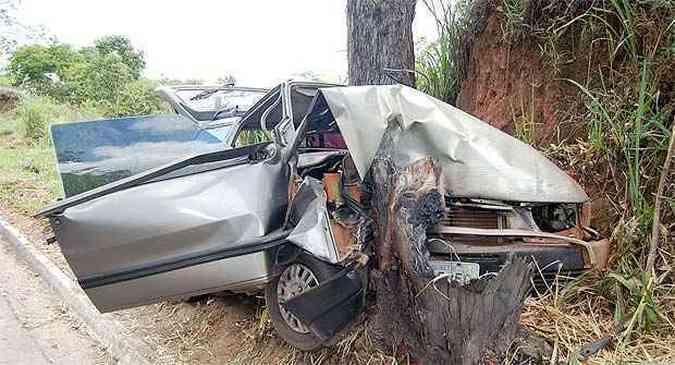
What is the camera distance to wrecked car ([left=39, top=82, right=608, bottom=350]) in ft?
7.89

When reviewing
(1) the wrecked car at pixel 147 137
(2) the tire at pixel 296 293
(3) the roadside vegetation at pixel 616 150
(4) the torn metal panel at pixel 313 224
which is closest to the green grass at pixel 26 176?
(1) the wrecked car at pixel 147 137

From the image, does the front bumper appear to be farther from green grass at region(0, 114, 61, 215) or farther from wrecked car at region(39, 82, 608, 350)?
green grass at region(0, 114, 61, 215)

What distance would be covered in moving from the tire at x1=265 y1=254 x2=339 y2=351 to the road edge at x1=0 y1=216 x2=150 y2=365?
3.49ft

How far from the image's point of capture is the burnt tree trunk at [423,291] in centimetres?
205

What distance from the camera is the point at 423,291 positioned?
216 cm

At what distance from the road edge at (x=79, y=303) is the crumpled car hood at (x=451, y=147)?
2.04 meters

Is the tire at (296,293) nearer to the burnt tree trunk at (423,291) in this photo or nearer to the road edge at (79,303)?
the burnt tree trunk at (423,291)

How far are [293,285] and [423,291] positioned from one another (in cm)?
80

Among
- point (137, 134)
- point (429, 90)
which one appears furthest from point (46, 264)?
point (429, 90)

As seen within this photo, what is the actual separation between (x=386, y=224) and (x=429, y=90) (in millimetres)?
2314

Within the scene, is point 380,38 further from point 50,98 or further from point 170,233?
point 50,98

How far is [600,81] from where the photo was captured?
303 centimetres

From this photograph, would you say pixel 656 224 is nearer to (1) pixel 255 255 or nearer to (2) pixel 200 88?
(1) pixel 255 255

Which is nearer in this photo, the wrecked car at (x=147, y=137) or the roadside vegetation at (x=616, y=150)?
the roadside vegetation at (x=616, y=150)
